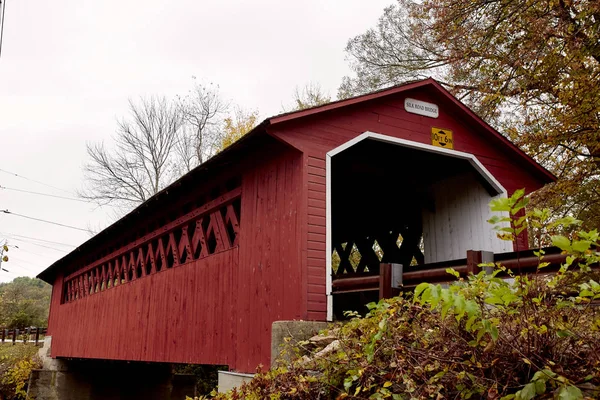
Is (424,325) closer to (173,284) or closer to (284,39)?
(173,284)

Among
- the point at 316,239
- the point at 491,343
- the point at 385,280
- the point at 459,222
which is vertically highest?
the point at 459,222

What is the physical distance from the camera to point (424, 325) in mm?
4051

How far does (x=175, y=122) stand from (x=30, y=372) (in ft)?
47.1

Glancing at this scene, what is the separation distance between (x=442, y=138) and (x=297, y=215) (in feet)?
8.89

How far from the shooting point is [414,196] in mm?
10406

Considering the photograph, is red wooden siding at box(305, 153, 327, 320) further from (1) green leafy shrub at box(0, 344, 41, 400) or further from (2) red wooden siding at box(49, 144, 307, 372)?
(1) green leafy shrub at box(0, 344, 41, 400)

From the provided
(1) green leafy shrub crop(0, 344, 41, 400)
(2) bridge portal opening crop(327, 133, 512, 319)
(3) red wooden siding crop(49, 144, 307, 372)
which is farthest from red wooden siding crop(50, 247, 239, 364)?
(1) green leafy shrub crop(0, 344, 41, 400)

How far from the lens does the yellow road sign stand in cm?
801

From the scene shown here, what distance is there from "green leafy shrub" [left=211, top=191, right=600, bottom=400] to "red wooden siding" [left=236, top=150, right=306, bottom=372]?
2.38 m

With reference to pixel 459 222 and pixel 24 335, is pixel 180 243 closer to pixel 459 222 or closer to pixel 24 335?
pixel 459 222

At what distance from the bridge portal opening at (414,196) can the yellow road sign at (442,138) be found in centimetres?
11

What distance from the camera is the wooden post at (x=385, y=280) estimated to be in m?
5.55

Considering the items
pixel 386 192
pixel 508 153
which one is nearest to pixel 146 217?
pixel 386 192

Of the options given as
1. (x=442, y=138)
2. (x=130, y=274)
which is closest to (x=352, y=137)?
(x=442, y=138)
